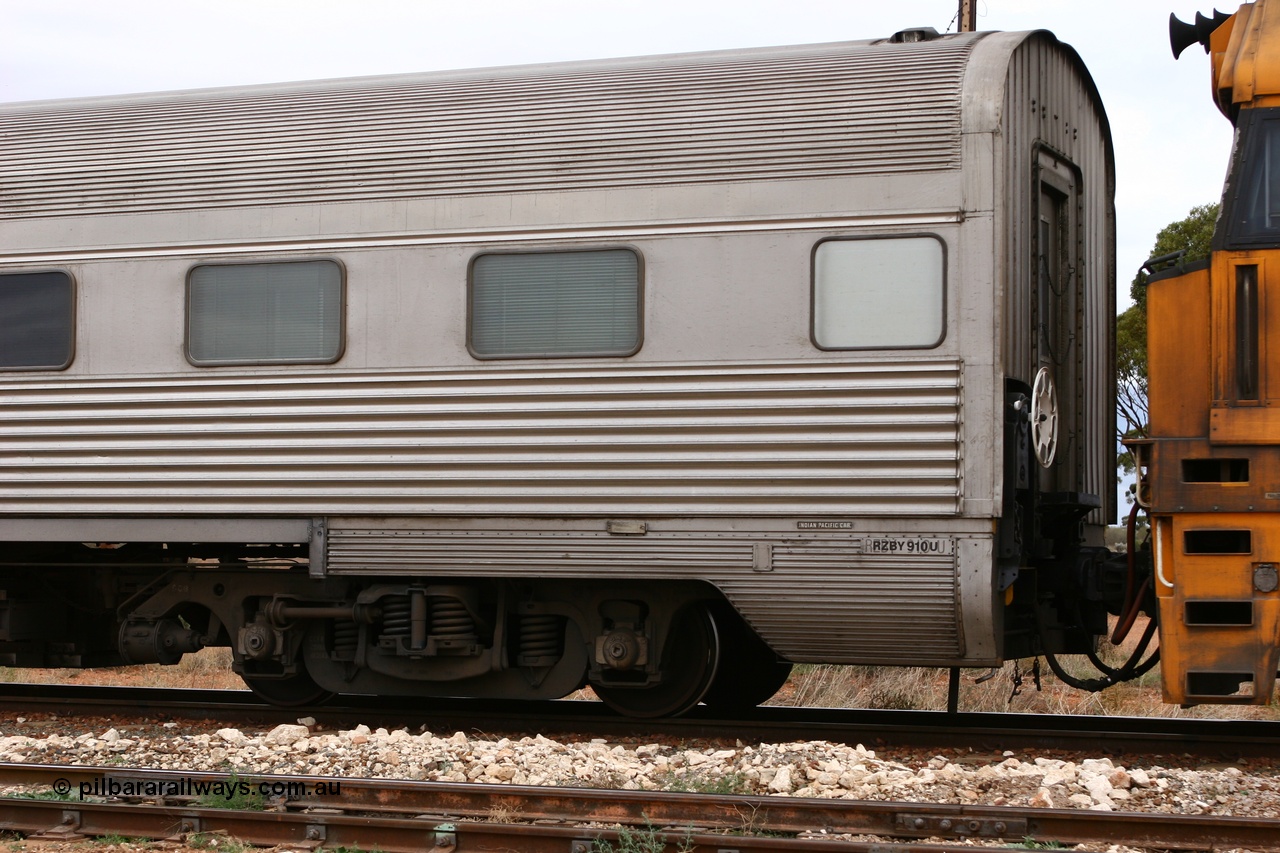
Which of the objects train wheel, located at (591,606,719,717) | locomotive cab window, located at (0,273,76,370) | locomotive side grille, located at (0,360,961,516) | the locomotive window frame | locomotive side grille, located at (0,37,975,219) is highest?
locomotive side grille, located at (0,37,975,219)

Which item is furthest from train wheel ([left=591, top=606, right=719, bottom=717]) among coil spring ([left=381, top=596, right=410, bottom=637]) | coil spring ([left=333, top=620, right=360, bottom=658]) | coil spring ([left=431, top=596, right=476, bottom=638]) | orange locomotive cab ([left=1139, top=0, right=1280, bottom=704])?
orange locomotive cab ([left=1139, top=0, right=1280, bottom=704])

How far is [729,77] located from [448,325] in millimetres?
2044

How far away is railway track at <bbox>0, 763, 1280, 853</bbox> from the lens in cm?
543

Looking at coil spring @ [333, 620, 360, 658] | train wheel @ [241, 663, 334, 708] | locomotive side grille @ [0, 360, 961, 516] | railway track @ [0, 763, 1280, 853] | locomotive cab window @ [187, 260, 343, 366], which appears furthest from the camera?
train wheel @ [241, 663, 334, 708]

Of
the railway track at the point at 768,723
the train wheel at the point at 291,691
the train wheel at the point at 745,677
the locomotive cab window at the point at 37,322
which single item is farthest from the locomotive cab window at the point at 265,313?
the train wheel at the point at 745,677

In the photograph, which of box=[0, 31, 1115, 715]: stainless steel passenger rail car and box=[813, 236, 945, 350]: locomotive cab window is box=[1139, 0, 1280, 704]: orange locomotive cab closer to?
box=[0, 31, 1115, 715]: stainless steel passenger rail car

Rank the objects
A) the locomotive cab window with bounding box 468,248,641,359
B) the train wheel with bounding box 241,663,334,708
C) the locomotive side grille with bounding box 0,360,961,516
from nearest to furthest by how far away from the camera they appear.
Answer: the locomotive side grille with bounding box 0,360,961,516 → the locomotive cab window with bounding box 468,248,641,359 → the train wheel with bounding box 241,663,334,708

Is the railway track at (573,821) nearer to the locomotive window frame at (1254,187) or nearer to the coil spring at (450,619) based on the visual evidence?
the coil spring at (450,619)

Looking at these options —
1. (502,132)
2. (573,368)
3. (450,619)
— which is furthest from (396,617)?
(502,132)

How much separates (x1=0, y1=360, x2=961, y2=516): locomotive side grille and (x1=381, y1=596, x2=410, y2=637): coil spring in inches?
24.6

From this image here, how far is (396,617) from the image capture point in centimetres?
792

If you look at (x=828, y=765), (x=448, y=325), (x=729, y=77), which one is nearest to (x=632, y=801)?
(x=828, y=765)

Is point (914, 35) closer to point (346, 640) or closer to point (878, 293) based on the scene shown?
point (878, 293)

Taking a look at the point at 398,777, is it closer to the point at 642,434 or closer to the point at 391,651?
the point at 391,651
